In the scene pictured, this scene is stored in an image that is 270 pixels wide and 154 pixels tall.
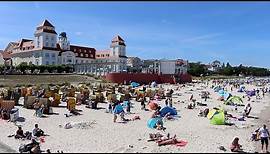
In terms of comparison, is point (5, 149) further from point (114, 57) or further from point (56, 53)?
point (114, 57)

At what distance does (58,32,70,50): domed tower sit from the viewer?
90.1 metres

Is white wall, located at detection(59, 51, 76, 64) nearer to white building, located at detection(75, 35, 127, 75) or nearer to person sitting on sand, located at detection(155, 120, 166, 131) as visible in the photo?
white building, located at detection(75, 35, 127, 75)

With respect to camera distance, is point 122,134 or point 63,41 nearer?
point 122,134

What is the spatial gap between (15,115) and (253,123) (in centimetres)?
1531

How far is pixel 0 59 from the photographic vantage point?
91750 mm

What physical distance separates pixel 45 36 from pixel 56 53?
15.5 feet

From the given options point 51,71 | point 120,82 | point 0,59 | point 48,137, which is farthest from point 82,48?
point 48,137

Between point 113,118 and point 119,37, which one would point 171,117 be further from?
point 119,37

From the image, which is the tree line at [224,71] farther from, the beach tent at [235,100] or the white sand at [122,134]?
the white sand at [122,134]

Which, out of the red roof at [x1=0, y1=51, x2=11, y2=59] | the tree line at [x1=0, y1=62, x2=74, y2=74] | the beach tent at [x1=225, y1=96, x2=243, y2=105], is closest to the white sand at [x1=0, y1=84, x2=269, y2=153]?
the beach tent at [x1=225, y1=96, x2=243, y2=105]

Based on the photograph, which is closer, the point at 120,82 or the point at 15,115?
the point at 15,115

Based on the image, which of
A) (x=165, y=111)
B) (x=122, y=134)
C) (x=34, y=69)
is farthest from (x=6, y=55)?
(x=122, y=134)

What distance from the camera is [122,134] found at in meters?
18.7

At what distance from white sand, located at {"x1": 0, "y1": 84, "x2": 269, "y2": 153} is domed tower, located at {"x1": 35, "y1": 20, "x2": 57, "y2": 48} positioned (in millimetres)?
58065
